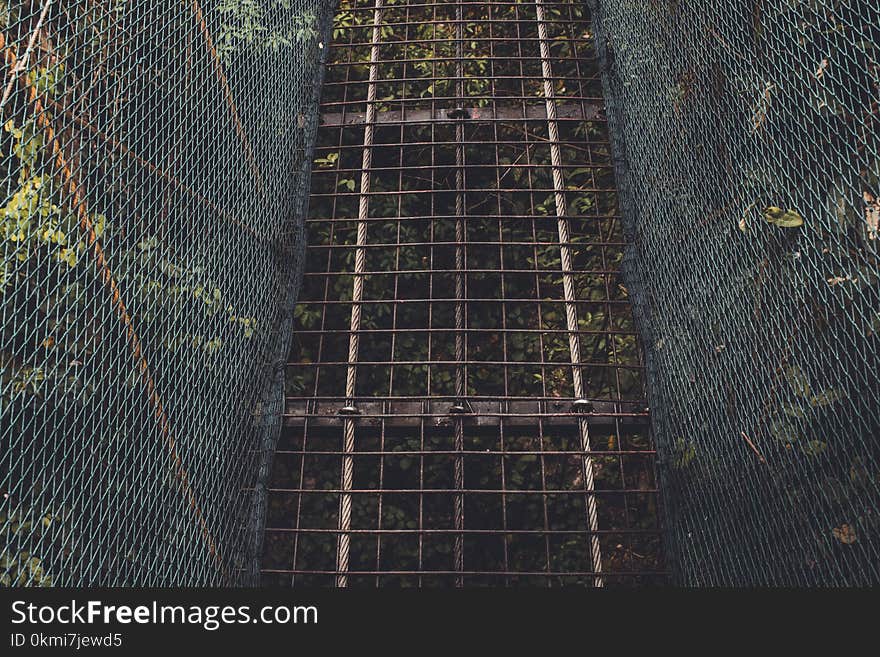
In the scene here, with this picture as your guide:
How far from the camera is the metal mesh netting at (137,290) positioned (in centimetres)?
172

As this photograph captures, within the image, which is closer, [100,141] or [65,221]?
[65,221]

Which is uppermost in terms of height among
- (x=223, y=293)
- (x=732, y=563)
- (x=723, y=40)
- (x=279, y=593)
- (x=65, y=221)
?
(x=723, y=40)

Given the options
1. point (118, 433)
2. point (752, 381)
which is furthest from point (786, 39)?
point (118, 433)

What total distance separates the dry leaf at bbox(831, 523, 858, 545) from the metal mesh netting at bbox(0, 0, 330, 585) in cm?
179

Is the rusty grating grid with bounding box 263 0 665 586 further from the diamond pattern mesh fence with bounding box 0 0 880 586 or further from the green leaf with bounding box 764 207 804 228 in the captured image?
the green leaf with bounding box 764 207 804 228

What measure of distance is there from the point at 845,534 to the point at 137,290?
1.95 m

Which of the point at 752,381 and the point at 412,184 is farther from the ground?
the point at 752,381

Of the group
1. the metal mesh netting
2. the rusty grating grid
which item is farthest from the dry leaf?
the metal mesh netting

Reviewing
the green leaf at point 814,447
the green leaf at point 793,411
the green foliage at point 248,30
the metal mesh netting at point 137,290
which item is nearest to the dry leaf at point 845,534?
the green leaf at point 814,447

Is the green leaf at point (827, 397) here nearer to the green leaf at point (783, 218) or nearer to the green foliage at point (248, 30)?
the green leaf at point (783, 218)

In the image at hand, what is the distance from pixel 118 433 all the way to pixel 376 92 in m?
2.45

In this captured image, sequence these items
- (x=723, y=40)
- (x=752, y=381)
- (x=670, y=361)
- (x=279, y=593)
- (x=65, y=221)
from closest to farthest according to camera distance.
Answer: (x=279, y=593) < (x=65, y=221) < (x=752, y=381) < (x=723, y=40) < (x=670, y=361)

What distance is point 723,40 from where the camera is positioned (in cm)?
233

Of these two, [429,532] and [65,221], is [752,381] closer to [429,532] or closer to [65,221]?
→ [429,532]
